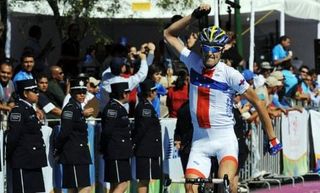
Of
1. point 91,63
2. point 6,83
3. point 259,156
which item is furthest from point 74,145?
point 91,63

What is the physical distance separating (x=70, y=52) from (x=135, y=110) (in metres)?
4.14

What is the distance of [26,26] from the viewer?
65.2 ft

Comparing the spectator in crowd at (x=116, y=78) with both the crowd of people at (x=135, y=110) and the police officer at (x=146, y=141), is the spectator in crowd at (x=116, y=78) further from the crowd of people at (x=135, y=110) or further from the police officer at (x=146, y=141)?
the police officer at (x=146, y=141)

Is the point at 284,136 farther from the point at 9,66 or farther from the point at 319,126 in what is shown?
the point at 9,66

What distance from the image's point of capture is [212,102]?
1002 cm

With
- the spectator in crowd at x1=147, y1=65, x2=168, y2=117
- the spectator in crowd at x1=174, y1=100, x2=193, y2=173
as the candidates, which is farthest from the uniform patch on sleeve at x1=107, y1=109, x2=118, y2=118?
the spectator in crowd at x1=147, y1=65, x2=168, y2=117

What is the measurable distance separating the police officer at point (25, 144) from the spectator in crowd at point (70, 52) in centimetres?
562

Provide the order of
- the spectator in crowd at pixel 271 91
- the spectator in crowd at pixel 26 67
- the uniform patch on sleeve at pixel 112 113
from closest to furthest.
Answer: the uniform patch on sleeve at pixel 112 113, the spectator in crowd at pixel 26 67, the spectator in crowd at pixel 271 91

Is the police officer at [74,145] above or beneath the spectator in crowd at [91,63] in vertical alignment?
beneath

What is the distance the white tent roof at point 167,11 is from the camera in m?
18.3

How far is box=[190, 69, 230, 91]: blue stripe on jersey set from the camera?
1001 centimetres

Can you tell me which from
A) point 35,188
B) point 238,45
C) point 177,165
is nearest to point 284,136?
point 238,45

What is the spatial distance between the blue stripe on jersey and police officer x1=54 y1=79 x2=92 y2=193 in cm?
213

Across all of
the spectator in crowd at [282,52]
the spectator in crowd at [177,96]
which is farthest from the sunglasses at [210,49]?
the spectator in crowd at [282,52]
